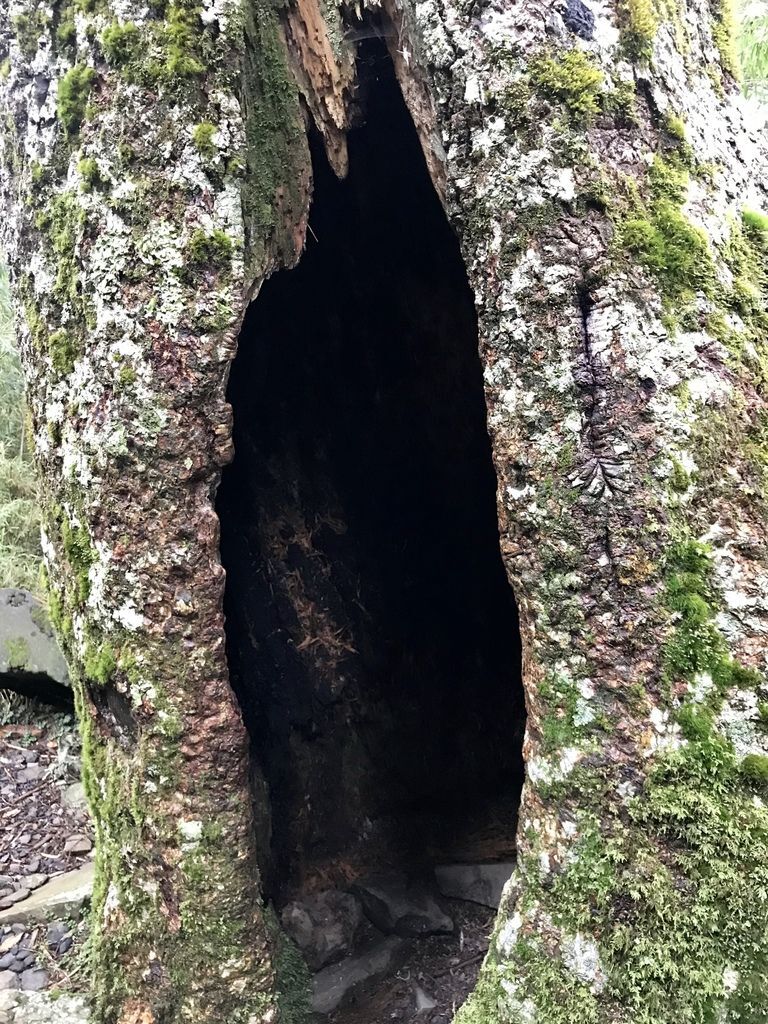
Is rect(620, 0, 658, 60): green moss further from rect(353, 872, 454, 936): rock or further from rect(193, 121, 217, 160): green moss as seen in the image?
→ rect(353, 872, 454, 936): rock

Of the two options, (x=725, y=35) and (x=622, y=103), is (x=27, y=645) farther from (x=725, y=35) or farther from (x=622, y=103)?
(x=725, y=35)

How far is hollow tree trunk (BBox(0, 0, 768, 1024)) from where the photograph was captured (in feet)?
4.84

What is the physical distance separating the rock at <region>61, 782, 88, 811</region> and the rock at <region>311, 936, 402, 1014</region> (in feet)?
6.53

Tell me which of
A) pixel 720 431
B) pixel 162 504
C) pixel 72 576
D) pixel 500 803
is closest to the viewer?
pixel 720 431

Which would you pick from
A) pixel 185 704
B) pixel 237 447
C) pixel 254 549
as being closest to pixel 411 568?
pixel 254 549

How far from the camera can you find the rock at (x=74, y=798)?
13.8ft

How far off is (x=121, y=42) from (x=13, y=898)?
3426 millimetres

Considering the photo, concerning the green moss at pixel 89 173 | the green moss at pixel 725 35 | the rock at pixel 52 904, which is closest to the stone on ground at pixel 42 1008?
the rock at pixel 52 904

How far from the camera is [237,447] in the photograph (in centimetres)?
300

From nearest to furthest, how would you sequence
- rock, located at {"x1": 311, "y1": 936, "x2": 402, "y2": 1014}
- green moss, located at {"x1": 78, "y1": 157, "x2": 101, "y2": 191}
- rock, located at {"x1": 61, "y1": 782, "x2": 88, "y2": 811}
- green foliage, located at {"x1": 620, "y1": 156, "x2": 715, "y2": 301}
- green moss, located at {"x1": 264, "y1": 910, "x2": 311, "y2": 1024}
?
green foliage, located at {"x1": 620, "y1": 156, "x2": 715, "y2": 301}, green moss, located at {"x1": 78, "y1": 157, "x2": 101, "y2": 191}, green moss, located at {"x1": 264, "y1": 910, "x2": 311, "y2": 1024}, rock, located at {"x1": 311, "y1": 936, "x2": 402, "y2": 1014}, rock, located at {"x1": 61, "y1": 782, "x2": 88, "y2": 811}

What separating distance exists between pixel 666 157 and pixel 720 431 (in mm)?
605

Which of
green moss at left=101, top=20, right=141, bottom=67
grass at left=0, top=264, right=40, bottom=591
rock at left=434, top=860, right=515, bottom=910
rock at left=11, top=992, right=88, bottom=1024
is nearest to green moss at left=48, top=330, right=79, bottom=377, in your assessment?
green moss at left=101, top=20, right=141, bottom=67

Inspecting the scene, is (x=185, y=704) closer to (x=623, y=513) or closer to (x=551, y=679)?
(x=551, y=679)

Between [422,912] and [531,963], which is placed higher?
[531,963]
